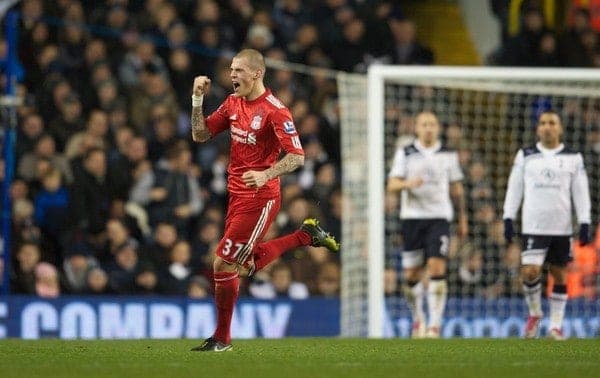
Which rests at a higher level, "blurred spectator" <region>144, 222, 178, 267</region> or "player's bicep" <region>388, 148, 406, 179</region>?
"player's bicep" <region>388, 148, 406, 179</region>

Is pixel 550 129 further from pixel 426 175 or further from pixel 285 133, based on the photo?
pixel 285 133

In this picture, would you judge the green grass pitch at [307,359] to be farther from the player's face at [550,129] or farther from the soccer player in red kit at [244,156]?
the player's face at [550,129]

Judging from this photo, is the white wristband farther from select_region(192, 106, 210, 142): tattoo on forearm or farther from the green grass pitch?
the green grass pitch

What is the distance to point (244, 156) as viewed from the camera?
10547 mm

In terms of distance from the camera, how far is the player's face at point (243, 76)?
34.2 feet

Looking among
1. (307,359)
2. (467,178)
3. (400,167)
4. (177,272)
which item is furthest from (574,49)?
(307,359)

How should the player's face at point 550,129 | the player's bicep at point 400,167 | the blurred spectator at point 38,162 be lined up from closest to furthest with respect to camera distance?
1. the player's face at point 550,129
2. the player's bicep at point 400,167
3. the blurred spectator at point 38,162

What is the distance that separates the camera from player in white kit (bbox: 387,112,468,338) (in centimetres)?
1441

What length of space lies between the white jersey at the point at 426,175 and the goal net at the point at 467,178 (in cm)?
A: 77

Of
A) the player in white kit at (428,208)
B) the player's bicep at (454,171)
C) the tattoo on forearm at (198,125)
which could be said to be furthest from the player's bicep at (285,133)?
the player's bicep at (454,171)

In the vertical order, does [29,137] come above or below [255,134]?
above

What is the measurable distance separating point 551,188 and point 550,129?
0.51 meters

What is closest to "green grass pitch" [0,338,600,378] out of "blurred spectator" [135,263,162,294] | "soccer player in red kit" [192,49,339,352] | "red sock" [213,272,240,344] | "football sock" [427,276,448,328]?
"red sock" [213,272,240,344]

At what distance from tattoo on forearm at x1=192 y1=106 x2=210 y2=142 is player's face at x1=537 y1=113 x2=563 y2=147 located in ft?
12.0
